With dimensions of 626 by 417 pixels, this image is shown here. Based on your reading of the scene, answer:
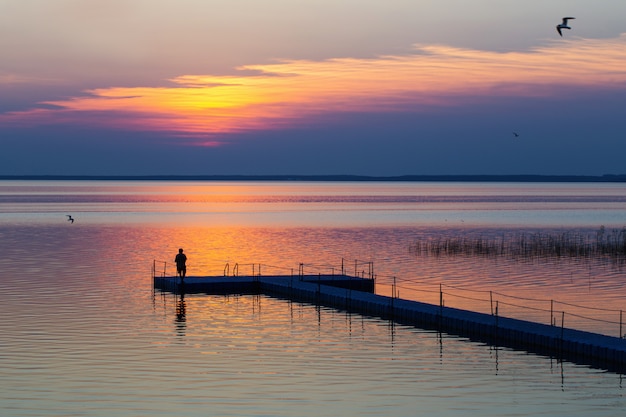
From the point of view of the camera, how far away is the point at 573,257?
6550 cm

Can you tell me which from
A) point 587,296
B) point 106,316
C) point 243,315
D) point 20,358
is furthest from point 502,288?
point 20,358

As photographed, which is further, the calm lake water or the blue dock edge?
the blue dock edge

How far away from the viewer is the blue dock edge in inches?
1162

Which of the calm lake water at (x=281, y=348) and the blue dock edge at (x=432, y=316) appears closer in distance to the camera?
the calm lake water at (x=281, y=348)

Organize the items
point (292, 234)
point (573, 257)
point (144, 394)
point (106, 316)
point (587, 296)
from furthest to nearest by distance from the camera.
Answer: point (292, 234), point (573, 257), point (587, 296), point (106, 316), point (144, 394)

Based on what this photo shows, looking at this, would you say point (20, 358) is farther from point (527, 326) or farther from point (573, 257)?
point (573, 257)

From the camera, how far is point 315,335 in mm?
34281

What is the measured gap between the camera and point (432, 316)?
3628cm

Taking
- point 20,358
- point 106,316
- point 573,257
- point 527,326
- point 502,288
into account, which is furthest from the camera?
point 573,257

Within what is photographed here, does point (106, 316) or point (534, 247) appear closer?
point (106, 316)

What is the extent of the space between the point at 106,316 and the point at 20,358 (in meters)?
8.95

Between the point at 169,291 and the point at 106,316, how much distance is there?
9.34 meters

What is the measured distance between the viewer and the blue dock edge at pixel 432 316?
29516 millimetres

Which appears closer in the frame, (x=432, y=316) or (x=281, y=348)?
(x=281, y=348)
